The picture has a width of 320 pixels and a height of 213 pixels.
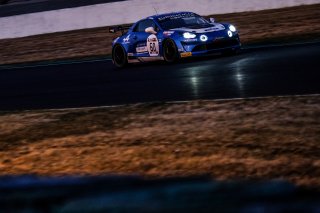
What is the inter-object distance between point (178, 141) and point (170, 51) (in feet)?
27.3

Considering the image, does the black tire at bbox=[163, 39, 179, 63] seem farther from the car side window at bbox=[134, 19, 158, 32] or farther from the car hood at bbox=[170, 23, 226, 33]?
the car side window at bbox=[134, 19, 158, 32]

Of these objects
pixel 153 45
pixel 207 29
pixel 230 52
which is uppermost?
pixel 207 29

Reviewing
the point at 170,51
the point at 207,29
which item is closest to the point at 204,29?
the point at 207,29

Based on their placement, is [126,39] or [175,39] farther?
[126,39]

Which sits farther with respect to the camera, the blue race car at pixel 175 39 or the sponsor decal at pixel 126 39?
the sponsor decal at pixel 126 39

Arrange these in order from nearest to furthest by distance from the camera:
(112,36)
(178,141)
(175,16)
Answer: (178,141) → (175,16) → (112,36)

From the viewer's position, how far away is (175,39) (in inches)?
580

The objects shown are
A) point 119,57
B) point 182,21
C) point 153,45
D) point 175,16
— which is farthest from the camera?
point 119,57

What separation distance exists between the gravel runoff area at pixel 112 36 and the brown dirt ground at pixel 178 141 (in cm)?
913

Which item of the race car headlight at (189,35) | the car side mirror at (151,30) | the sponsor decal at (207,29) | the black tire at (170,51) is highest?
the car side mirror at (151,30)

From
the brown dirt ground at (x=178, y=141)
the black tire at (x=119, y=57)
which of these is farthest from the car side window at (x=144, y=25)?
the brown dirt ground at (x=178, y=141)

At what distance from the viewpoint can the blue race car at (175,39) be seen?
48.5ft

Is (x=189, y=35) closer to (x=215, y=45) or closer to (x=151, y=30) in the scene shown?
(x=215, y=45)

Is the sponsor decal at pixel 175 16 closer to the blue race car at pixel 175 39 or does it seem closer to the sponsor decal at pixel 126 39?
the blue race car at pixel 175 39
